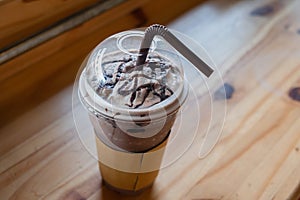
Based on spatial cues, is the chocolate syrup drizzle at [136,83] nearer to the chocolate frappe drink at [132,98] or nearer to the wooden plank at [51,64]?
the chocolate frappe drink at [132,98]

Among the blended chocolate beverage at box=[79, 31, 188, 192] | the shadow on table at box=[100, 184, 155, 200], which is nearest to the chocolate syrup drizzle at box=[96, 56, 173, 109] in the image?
the blended chocolate beverage at box=[79, 31, 188, 192]

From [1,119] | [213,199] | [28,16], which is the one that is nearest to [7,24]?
[28,16]

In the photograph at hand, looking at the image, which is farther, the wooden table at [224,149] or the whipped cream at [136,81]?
the wooden table at [224,149]

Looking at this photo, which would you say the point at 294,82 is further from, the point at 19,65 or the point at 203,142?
the point at 19,65

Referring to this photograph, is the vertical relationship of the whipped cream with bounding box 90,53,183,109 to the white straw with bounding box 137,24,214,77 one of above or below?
below

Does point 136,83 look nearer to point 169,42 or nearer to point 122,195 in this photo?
point 169,42

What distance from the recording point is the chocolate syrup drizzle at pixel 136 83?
1.87 feet

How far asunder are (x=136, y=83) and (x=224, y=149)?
249 mm

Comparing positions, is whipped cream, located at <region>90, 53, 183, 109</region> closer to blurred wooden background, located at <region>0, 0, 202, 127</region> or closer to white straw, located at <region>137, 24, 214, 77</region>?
white straw, located at <region>137, 24, 214, 77</region>

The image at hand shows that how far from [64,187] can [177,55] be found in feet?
0.84

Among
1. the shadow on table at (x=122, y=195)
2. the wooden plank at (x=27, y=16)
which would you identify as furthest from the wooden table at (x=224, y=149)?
the wooden plank at (x=27, y=16)

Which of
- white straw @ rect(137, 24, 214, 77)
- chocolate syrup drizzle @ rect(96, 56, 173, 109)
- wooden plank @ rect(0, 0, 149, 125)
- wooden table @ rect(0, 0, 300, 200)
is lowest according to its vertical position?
wooden table @ rect(0, 0, 300, 200)

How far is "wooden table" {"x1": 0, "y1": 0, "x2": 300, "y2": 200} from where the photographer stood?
2.27 ft

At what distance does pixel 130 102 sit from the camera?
1.85 ft
